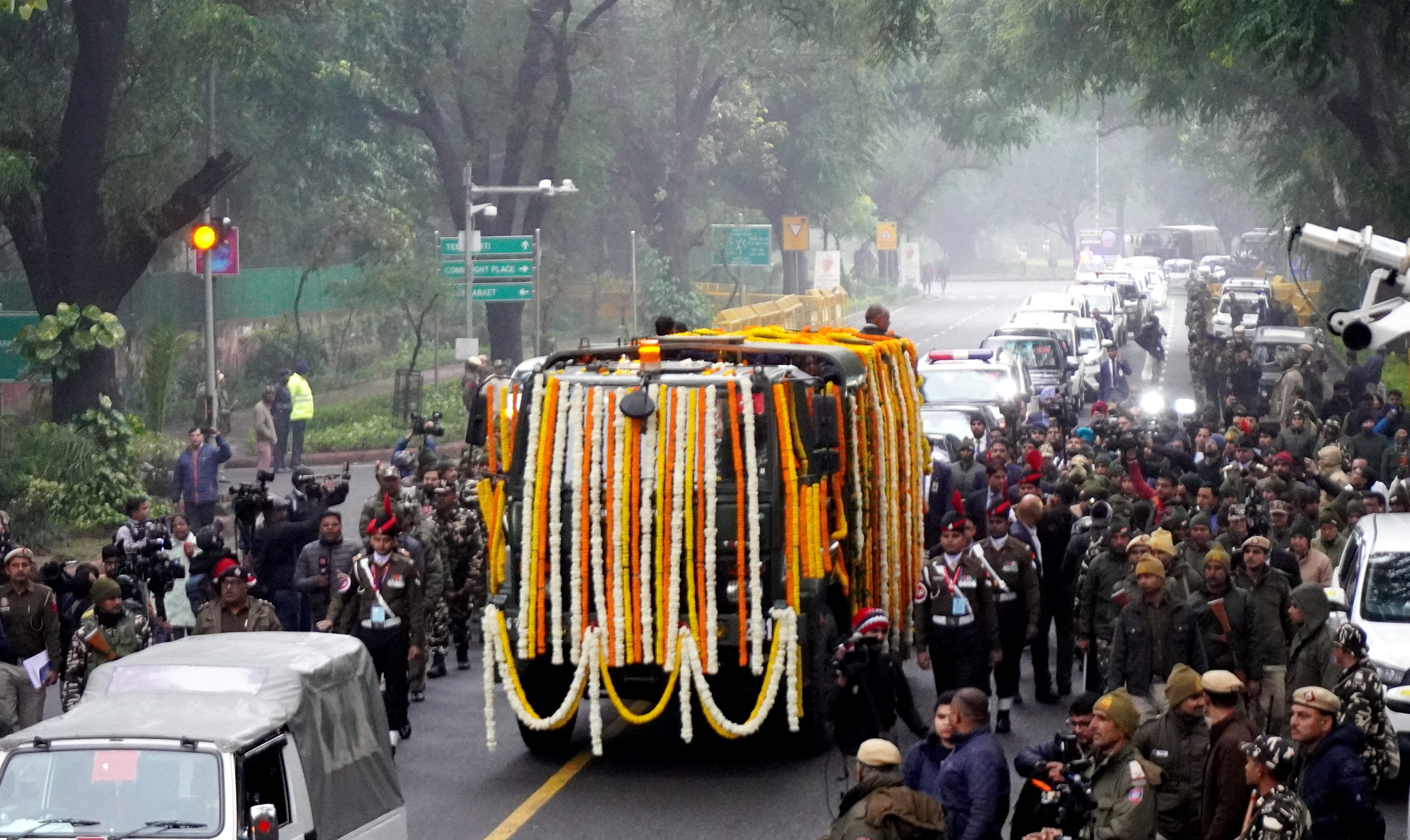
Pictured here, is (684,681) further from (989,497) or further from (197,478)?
(197,478)

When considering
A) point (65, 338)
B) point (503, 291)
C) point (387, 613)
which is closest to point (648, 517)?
point (387, 613)

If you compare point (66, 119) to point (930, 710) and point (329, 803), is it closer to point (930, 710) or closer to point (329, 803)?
point (930, 710)

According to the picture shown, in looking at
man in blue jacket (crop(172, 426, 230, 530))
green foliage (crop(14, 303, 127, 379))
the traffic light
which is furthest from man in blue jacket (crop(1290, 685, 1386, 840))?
green foliage (crop(14, 303, 127, 379))

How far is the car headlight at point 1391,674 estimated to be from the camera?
1150 cm

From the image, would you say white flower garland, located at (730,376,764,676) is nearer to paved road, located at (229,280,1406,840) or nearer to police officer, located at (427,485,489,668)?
paved road, located at (229,280,1406,840)

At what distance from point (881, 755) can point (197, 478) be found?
14677 mm

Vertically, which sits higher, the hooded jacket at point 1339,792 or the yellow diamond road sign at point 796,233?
the yellow diamond road sign at point 796,233

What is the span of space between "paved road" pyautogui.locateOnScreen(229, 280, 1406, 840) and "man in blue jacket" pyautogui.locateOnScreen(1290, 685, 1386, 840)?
2689 mm

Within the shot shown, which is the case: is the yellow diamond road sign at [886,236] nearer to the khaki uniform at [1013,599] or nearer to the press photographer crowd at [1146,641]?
the press photographer crowd at [1146,641]

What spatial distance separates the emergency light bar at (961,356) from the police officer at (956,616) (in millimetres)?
14148

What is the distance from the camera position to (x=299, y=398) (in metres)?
29.7

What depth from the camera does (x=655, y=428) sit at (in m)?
11.3

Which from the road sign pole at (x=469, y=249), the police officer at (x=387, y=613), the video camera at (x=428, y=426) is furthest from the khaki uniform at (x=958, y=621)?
the road sign pole at (x=469, y=249)

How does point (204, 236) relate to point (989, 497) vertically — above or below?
above
